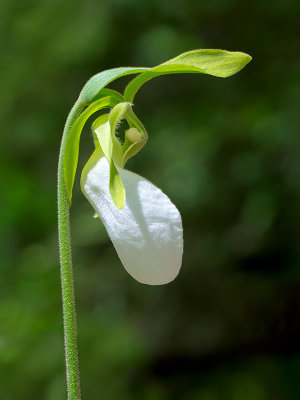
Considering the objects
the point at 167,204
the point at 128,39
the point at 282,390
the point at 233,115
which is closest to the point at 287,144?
the point at 233,115

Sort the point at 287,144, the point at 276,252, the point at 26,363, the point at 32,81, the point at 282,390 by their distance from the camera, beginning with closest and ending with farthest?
the point at 26,363, the point at 287,144, the point at 282,390, the point at 276,252, the point at 32,81

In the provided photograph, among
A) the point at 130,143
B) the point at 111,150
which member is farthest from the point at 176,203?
the point at 111,150

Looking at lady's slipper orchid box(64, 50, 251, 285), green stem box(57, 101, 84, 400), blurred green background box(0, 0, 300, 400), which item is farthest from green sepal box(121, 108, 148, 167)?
blurred green background box(0, 0, 300, 400)

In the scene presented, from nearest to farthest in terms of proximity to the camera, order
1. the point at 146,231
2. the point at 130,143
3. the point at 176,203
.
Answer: the point at 146,231 < the point at 130,143 < the point at 176,203

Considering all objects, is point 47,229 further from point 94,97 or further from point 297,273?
point 94,97

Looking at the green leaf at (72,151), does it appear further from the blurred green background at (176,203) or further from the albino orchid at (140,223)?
the blurred green background at (176,203)

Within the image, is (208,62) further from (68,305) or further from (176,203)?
(176,203)

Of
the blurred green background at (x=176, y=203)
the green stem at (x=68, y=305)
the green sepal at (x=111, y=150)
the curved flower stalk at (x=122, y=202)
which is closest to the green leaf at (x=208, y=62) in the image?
the curved flower stalk at (x=122, y=202)
